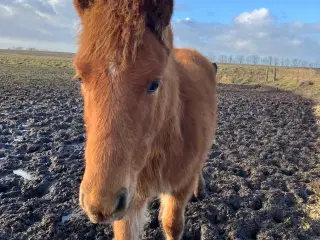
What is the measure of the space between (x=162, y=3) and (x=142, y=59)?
43 cm

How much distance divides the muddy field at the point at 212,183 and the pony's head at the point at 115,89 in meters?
2.43

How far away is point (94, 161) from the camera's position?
223 cm

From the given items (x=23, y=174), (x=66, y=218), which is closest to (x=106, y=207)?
(x=66, y=218)

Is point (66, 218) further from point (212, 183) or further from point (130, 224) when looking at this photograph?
point (212, 183)

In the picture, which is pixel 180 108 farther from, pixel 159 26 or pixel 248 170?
pixel 248 170

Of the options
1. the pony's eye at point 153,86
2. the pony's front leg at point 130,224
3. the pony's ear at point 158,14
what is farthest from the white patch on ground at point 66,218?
the pony's ear at point 158,14

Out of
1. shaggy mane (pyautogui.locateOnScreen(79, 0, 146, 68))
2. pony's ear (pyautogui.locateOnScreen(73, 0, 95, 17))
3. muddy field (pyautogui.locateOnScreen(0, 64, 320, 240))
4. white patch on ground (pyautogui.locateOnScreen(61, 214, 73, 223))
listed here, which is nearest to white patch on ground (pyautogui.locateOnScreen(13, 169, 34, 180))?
muddy field (pyautogui.locateOnScreen(0, 64, 320, 240))

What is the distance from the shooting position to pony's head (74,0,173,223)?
2.21 m

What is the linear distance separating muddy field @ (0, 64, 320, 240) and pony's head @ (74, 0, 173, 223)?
2.43 metres

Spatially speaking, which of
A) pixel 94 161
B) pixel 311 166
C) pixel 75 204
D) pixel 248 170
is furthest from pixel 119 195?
pixel 311 166

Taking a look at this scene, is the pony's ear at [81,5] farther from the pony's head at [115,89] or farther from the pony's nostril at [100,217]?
the pony's nostril at [100,217]

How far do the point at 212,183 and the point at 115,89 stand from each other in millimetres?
4206

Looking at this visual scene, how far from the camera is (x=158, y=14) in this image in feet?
8.33

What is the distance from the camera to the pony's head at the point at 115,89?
2.21 meters
